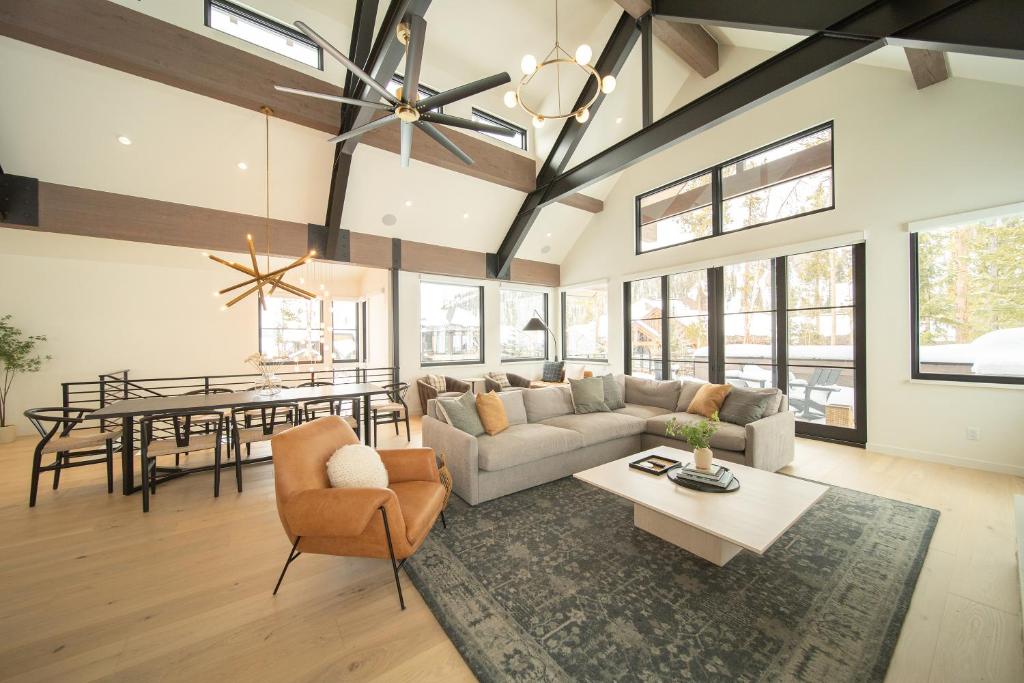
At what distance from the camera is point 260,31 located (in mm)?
4035

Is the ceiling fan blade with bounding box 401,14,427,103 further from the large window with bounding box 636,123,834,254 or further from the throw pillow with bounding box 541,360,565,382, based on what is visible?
the throw pillow with bounding box 541,360,565,382

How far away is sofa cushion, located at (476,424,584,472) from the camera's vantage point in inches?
117

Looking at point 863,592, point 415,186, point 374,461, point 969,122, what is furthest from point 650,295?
point 374,461

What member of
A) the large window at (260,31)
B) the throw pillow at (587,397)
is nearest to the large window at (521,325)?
the throw pillow at (587,397)

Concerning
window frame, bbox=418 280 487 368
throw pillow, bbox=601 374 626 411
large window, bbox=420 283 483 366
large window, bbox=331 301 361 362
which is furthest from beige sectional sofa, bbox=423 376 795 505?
large window, bbox=331 301 361 362

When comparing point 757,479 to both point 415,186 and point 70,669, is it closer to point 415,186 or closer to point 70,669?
point 70,669

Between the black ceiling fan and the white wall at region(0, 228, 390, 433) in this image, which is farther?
the white wall at region(0, 228, 390, 433)

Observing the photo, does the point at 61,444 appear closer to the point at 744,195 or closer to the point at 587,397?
the point at 587,397

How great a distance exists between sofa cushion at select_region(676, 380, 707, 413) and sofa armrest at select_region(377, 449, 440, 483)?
123 inches

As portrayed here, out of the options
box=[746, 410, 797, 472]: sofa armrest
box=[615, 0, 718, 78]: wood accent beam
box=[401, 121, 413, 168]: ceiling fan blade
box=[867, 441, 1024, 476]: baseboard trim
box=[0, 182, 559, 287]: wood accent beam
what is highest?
box=[615, 0, 718, 78]: wood accent beam

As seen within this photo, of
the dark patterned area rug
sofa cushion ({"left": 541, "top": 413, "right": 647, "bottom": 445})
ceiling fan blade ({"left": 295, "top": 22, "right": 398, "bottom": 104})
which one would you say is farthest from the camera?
sofa cushion ({"left": 541, "top": 413, "right": 647, "bottom": 445})

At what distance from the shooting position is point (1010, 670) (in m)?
1.49

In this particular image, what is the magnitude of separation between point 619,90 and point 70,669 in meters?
7.51

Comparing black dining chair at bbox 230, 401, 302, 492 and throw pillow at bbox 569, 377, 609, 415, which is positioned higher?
throw pillow at bbox 569, 377, 609, 415
